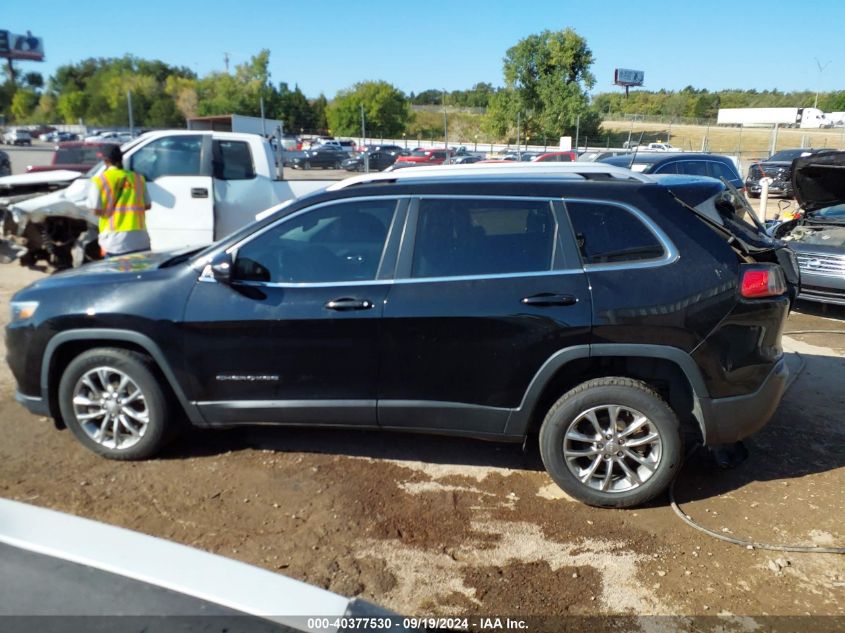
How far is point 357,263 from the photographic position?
161 inches

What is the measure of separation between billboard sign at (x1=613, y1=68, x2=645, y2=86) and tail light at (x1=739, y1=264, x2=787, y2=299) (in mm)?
80854

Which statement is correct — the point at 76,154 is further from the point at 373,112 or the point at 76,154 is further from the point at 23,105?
the point at 23,105

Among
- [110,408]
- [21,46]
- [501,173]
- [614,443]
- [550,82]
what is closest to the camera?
[614,443]

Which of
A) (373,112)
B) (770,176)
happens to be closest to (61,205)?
(770,176)

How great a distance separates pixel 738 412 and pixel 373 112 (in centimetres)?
5869

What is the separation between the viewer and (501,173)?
418cm

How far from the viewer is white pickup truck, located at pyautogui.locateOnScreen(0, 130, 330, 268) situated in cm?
880

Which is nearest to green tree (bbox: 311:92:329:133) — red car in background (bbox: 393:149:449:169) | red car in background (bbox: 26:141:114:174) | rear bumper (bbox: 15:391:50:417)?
red car in background (bbox: 393:149:449:169)

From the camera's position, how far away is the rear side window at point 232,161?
354 inches

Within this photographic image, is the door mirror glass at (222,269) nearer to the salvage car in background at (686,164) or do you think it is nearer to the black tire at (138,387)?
the black tire at (138,387)

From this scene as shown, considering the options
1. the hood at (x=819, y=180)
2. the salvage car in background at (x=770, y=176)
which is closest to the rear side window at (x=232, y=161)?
the hood at (x=819, y=180)

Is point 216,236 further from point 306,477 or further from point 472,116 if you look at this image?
point 472,116

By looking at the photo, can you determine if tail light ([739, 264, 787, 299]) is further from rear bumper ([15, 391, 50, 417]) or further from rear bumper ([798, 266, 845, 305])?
rear bumper ([798, 266, 845, 305])

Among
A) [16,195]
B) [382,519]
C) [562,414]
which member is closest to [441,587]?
[382,519]
